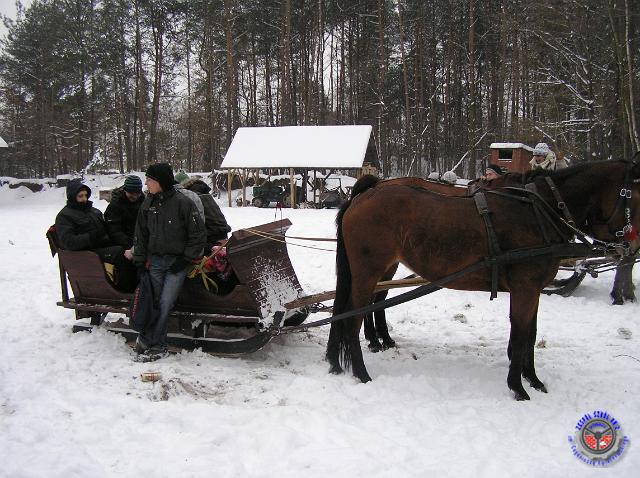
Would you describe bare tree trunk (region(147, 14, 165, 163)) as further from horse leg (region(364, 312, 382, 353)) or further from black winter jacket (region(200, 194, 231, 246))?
horse leg (region(364, 312, 382, 353))

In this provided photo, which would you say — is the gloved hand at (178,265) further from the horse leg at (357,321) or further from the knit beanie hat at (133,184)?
the horse leg at (357,321)

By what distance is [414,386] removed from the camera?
3732 mm

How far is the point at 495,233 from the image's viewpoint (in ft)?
11.8

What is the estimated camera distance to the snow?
2643mm

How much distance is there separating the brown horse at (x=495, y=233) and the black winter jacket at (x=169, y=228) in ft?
4.55

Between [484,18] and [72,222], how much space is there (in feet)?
78.9

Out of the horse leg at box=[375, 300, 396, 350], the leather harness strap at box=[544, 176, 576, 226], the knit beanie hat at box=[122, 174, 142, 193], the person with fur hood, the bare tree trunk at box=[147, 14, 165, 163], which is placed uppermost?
the bare tree trunk at box=[147, 14, 165, 163]

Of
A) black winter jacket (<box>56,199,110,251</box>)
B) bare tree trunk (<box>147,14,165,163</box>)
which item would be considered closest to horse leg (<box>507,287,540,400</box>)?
black winter jacket (<box>56,199,110,251</box>)

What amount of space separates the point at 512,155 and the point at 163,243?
1683 centimetres

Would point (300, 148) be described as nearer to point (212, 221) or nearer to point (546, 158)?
point (546, 158)

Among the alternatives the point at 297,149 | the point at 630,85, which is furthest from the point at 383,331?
the point at 297,149

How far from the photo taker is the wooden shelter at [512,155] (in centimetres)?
1802

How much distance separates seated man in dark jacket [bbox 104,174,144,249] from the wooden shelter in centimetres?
1572

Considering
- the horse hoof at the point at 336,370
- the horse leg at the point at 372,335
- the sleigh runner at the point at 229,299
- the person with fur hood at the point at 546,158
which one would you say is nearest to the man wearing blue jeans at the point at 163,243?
the sleigh runner at the point at 229,299
